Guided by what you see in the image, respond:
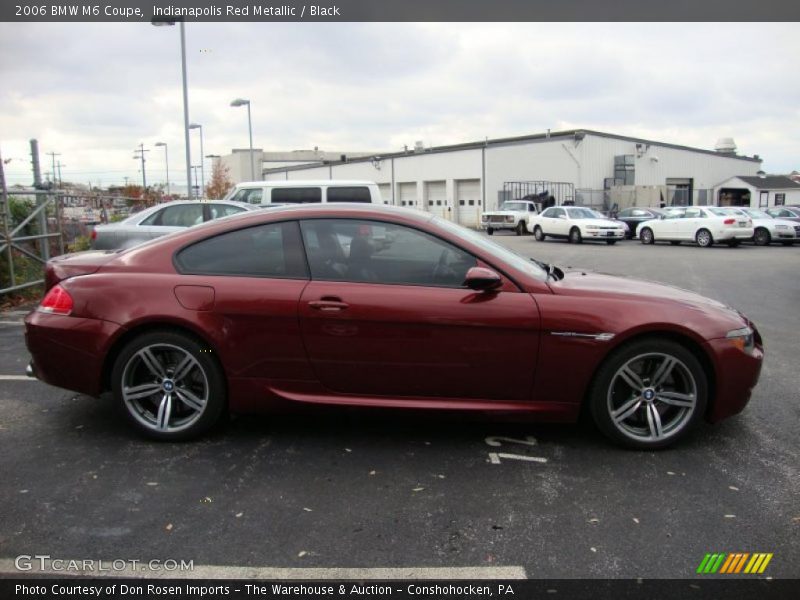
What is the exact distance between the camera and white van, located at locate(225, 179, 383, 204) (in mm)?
13164

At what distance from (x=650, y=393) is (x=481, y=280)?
128 cm

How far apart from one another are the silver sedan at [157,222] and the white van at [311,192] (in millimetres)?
1931

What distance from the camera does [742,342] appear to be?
3.82 m

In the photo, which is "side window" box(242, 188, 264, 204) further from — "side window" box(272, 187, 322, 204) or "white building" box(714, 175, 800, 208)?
"white building" box(714, 175, 800, 208)

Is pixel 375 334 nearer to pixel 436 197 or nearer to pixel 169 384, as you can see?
pixel 169 384

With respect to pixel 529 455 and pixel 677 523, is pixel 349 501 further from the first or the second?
pixel 677 523

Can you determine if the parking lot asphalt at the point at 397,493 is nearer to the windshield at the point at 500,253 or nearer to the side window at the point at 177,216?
the windshield at the point at 500,253

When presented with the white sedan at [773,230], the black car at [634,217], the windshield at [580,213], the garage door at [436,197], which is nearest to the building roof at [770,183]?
the black car at [634,217]

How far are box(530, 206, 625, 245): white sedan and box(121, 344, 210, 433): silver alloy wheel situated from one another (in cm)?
2253

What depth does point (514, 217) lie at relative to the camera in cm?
3159

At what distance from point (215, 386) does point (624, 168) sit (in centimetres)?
4339

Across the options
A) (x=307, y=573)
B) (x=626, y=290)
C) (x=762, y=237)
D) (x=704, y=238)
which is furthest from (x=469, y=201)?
(x=307, y=573)

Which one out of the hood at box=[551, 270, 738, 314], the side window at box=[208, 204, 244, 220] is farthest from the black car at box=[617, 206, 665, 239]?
the hood at box=[551, 270, 738, 314]

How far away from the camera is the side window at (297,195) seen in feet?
44.2
